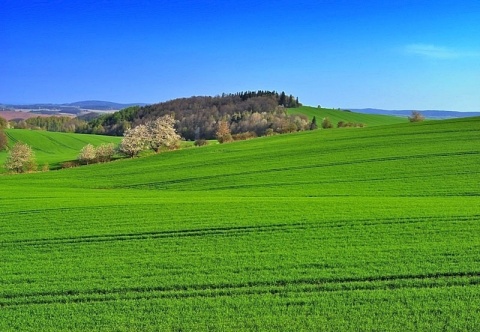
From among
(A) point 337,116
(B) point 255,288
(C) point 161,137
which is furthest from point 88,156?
(A) point 337,116

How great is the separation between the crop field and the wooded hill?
275 feet

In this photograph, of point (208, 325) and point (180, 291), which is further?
point (180, 291)

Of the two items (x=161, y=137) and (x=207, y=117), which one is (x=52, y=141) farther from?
(x=161, y=137)

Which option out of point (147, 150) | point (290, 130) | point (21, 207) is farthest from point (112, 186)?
point (290, 130)

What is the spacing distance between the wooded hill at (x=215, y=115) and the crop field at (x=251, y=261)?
83.8 meters

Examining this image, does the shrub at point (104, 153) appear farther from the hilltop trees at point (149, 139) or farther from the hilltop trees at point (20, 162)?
the hilltop trees at point (20, 162)

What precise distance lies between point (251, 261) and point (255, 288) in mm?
2075

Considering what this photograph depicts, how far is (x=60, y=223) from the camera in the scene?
2058 centimetres

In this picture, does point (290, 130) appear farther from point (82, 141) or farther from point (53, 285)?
point (53, 285)

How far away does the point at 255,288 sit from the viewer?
12039 millimetres

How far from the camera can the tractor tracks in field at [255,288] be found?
38.7 feet

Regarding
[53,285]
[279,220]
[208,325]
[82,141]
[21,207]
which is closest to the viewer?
[208,325]

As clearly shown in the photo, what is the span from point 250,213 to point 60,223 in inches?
342

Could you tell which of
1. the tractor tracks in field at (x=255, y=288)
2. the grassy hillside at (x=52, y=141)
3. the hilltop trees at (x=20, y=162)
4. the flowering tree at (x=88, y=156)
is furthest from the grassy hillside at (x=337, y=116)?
the tractor tracks in field at (x=255, y=288)
